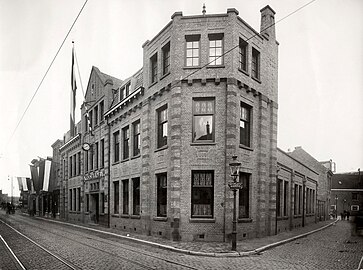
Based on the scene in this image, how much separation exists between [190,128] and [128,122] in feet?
22.7

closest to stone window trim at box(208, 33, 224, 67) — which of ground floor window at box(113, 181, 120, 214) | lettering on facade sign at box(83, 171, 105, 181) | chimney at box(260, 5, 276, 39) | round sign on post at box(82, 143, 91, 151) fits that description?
chimney at box(260, 5, 276, 39)

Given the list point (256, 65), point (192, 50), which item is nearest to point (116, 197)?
point (192, 50)

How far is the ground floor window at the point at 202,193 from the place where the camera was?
634 inches

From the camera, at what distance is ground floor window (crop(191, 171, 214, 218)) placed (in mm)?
16109

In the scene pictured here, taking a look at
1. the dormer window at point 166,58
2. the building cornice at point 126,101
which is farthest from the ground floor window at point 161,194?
the dormer window at point 166,58

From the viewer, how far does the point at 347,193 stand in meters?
65.4

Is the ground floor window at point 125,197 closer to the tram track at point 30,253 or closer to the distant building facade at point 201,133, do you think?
the distant building facade at point 201,133

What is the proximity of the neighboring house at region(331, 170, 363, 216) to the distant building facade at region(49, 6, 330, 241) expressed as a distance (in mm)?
48034

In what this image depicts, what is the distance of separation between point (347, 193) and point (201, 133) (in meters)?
59.2

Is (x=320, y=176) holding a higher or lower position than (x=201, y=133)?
lower

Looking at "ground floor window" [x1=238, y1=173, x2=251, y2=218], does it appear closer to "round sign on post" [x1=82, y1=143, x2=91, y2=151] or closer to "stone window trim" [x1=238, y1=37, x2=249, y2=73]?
"stone window trim" [x1=238, y1=37, x2=249, y2=73]

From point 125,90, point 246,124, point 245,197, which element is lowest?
point 245,197

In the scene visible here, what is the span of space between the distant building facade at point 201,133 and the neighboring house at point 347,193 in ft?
158

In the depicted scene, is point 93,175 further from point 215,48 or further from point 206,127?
point 215,48
